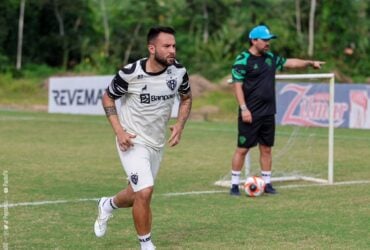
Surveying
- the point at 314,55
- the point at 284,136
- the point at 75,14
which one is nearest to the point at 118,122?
the point at 284,136

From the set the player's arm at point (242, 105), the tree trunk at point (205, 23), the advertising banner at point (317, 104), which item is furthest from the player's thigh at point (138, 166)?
the tree trunk at point (205, 23)

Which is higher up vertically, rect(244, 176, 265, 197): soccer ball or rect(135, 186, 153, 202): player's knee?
rect(135, 186, 153, 202): player's knee

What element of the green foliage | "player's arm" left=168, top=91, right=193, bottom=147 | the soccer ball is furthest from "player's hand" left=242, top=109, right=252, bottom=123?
the green foliage

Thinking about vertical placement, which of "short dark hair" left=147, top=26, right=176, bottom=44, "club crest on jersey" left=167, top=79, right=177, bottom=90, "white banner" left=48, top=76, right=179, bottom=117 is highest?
"short dark hair" left=147, top=26, right=176, bottom=44

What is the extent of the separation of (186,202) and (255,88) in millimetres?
1820

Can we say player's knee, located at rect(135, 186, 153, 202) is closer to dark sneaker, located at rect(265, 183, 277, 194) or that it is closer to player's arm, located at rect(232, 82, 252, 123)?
player's arm, located at rect(232, 82, 252, 123)

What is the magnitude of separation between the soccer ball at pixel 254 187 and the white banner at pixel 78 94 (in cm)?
2070

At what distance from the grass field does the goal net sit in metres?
0.11

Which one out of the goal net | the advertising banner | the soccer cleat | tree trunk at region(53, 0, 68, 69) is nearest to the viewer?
the soccer cleat

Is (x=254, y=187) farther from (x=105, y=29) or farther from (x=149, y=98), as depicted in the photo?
(x=105, y=29)

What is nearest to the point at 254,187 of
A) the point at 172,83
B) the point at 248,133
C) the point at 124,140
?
the point at 248,133

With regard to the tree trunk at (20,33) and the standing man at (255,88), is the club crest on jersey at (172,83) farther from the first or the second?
the tree trunk at (20,33)

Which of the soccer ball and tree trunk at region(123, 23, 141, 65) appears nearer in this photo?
the soccer ball

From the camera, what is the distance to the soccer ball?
1161 cm
